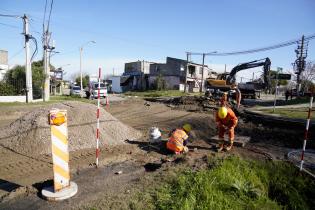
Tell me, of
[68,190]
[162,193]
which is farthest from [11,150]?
[162,193]

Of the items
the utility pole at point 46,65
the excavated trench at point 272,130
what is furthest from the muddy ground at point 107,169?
the utility pole at point 46,65

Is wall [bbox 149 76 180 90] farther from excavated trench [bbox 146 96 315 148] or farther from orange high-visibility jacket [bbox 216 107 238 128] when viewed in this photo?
orange high-visibility jacket [bbox 216 107 238 128]

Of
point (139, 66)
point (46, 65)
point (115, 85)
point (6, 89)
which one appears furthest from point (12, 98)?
point (139, 66)

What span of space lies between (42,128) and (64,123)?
139 inches

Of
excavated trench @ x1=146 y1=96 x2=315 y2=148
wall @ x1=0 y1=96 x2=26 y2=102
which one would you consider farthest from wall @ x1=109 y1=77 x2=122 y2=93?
excavated trench @ x1=146 y1=96 x2=315 y2=148

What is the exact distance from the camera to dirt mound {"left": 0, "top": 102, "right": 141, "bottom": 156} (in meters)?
7.25

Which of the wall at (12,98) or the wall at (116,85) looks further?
the wall at (116,85)

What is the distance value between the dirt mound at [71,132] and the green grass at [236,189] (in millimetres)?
3820

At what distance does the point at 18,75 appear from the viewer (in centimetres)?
2497

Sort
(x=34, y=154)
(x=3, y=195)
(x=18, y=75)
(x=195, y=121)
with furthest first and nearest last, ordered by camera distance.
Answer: (x=18, y=75)
(x=195, y=121)
(x=34, y=154)
(x=3, y=195)

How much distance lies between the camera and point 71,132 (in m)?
7.84

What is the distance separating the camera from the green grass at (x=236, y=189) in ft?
13.7

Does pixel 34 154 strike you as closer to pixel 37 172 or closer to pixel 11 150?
pixel 11 150

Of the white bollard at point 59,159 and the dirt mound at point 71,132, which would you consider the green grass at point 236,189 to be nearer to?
the white bollard at point 59,159
